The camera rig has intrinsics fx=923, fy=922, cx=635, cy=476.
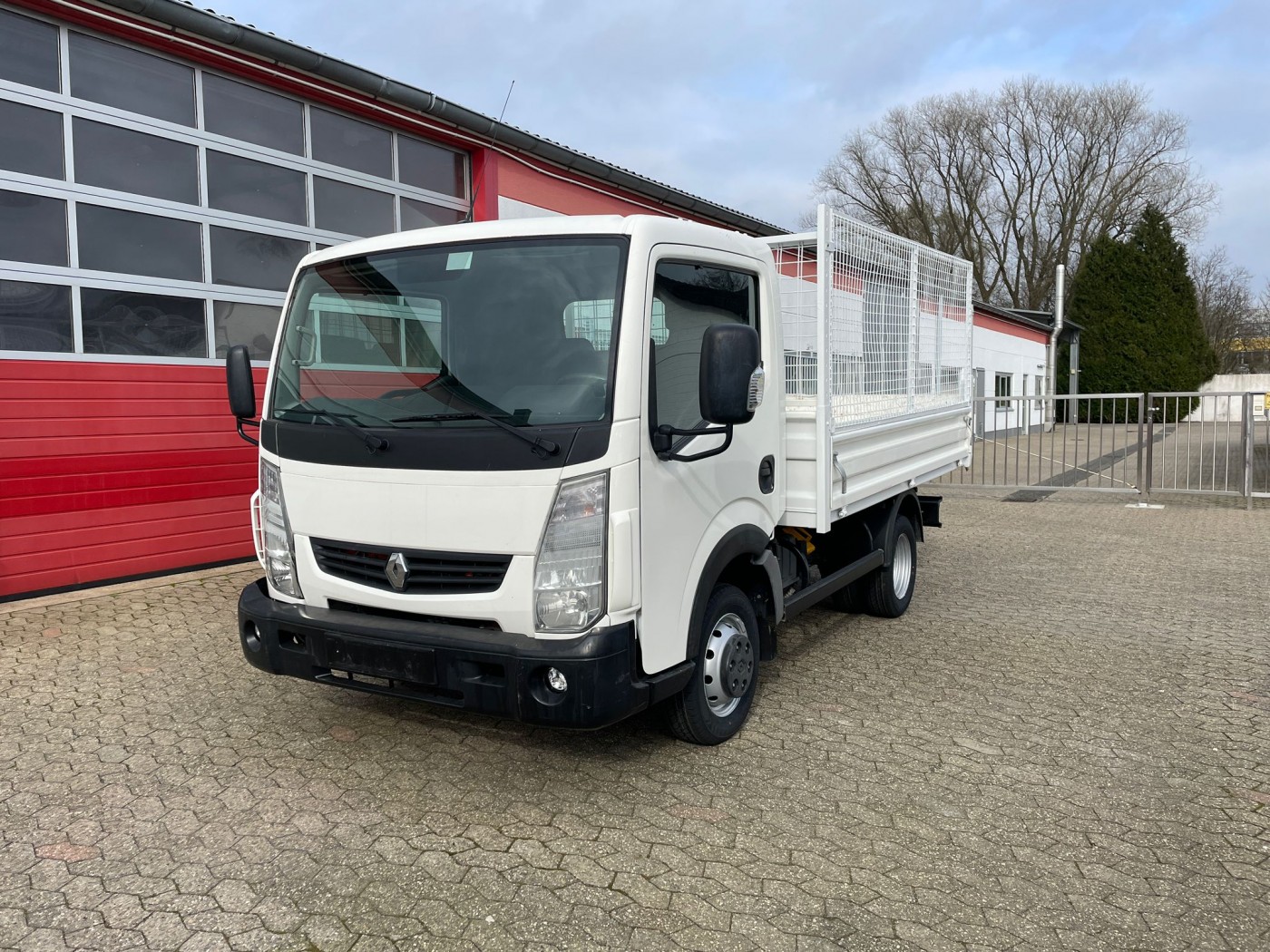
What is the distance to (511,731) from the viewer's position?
13.7 feet

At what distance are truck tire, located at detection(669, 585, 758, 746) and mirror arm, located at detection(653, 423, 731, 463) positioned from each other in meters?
0.63

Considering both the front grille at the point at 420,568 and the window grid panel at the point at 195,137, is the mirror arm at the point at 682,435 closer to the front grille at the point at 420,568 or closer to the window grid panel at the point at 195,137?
the front grille at the point at 420,568

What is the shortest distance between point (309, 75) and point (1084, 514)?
1013 cm

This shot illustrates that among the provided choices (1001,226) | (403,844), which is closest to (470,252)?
(403,844)

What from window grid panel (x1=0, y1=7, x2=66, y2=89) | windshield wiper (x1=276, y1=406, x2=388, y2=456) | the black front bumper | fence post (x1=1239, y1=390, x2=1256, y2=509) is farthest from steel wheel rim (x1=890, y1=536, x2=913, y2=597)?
fence post (x1=1239, y1=390, x2=1256, y2=509)

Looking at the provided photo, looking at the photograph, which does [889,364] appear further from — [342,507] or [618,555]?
[342,507]

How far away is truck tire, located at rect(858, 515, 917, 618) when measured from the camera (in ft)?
20.1

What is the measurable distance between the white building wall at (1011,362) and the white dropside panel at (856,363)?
1802 centimetres

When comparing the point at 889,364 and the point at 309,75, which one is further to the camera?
the point at 309,75

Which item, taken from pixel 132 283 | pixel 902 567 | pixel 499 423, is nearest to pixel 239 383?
pixel 499 423

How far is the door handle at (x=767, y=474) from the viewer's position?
13.7 feet

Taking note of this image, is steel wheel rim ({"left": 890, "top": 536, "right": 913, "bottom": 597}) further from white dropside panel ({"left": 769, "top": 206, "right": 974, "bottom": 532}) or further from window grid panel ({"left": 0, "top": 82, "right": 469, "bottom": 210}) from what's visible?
window grid panel ({"left": 0, "top": 82, "right": 469, "bottom": 210})

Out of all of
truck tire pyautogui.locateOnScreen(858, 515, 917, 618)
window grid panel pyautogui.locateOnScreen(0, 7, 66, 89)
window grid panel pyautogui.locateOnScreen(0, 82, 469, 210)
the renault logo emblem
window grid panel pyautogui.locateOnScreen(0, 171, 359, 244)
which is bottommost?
truck tire pyautogui.locateOnScreen(858, 515, 917, 618)

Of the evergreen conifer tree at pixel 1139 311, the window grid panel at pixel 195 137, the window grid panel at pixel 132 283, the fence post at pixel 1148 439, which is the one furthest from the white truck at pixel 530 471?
the evergreen conifer tree at pixel 1139 311
